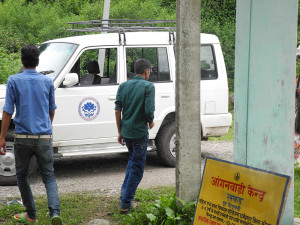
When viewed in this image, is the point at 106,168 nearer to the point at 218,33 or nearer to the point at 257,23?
the point at 257,23

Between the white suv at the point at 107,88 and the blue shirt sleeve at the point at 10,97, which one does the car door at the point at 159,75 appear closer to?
the white suv at the point at 107,88

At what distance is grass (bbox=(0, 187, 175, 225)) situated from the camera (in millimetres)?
5969

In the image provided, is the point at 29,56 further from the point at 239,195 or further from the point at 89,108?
the point at 89,108

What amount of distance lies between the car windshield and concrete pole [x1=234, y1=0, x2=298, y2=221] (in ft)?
13.5

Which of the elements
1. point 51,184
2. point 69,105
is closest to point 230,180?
point 51,184

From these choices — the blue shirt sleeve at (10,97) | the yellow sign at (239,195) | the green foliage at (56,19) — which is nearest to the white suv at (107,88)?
the blue shirt sleeve at (10,97)

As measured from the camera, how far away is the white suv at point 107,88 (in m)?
8.10

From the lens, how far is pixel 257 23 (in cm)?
454

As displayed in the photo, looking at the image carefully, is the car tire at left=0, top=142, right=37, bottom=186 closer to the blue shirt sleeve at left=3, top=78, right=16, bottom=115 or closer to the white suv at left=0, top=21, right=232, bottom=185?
the white suv at left=0, top=21, right=232, bottom=185

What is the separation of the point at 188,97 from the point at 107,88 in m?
3.37

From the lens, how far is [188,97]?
5.21 m

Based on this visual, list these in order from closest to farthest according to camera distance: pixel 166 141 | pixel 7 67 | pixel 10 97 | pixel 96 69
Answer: pixel 10 97, pixel 96 69, pixel 166 141, pixel 7 67

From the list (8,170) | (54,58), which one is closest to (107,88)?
(54,58)

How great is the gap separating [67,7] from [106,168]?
1498cm
